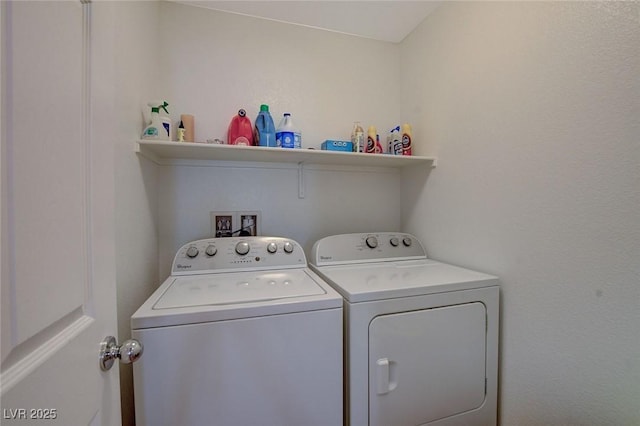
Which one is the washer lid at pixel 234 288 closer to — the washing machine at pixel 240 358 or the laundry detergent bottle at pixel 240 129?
the washing machine at pixel 240 358

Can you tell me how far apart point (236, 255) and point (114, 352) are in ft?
2.89

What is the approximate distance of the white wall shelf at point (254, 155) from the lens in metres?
1.39

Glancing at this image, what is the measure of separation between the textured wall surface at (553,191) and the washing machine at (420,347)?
14 cm

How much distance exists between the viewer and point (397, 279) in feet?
4.25

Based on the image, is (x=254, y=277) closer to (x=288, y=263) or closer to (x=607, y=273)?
(x=288, y=263)

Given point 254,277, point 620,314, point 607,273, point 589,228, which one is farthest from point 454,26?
point 254,277

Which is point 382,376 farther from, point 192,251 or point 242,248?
point 192,251

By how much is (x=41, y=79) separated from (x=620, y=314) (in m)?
1.64

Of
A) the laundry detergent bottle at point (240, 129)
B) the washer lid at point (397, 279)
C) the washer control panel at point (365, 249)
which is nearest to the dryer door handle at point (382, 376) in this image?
the washer lid at point (397, 279)

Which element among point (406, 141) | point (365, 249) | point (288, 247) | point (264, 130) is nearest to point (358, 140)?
point (406, 141)

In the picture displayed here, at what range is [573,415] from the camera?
40.1 inches

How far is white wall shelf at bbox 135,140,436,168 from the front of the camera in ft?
4.57

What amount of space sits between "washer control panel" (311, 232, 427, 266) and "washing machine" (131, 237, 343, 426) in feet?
1.68

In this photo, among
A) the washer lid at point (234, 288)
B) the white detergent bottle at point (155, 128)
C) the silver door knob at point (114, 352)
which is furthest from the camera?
the white detergent bottle at point (155, 128)
